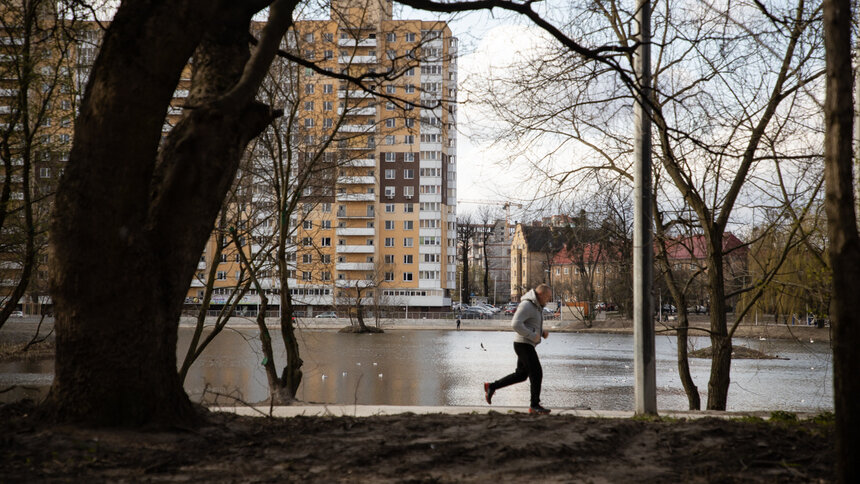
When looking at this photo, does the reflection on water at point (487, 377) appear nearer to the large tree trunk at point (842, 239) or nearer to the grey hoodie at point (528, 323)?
the grey hoodie at point (528, 323)

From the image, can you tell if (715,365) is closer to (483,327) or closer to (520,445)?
(520,445)

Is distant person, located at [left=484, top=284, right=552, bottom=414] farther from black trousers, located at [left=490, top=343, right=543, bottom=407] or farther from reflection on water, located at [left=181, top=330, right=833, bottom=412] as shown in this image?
reflection on water, located at [left=181, top=330, right=833, bottom=412]

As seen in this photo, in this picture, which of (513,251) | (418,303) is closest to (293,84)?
(418,303)

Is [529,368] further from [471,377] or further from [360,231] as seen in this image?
[360,231]

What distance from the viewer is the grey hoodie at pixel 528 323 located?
9.65 meters

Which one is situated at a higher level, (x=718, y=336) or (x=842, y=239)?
(x=842, y=239)

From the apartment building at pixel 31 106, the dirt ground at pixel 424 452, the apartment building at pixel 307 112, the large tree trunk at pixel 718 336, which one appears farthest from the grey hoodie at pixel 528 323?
the apartment building at pixel 31 106

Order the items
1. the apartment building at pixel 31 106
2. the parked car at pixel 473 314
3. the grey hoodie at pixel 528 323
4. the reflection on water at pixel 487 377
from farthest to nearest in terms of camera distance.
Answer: the parked car at pixel 473 314, the reflection on water at pixel 487 377, the apartment building at pixel 31 106, the grey hoodie at pixel 528 323

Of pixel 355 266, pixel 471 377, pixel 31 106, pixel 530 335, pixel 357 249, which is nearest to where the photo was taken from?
pixel 530 335

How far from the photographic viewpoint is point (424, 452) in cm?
493

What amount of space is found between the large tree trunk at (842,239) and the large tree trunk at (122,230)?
3817 mm

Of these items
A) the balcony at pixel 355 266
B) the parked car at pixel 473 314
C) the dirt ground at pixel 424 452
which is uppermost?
the balcony at pixel 355 266

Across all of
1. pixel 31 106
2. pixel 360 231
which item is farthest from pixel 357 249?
pixel 31 106

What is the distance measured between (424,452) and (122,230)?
264 centimetres
